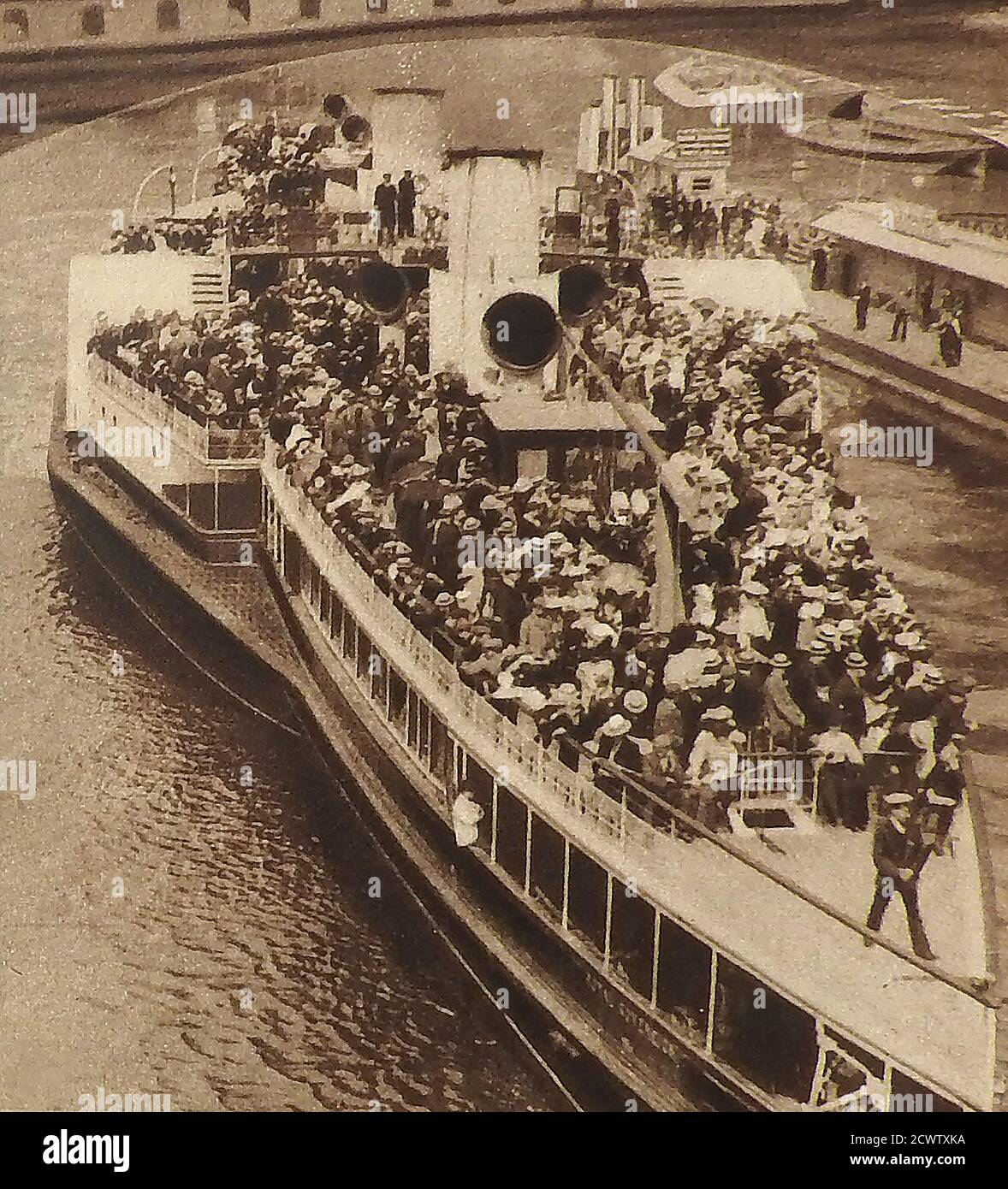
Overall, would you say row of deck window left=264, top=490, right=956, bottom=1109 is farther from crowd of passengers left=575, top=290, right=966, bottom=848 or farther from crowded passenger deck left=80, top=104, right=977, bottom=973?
crowd of passengers left=575, top=290, right=966, bottom=848

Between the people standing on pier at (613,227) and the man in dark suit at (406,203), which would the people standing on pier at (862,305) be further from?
the man in dark suit at (406,203)

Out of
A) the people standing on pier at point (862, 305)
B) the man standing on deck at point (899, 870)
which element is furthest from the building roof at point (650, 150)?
the man standing on deck at point (899, 870)

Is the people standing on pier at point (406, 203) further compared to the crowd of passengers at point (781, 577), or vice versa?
the people standing on pier at point (406, 203)

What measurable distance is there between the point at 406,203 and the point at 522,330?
22.1 inches

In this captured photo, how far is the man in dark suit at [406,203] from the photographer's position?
12.9 ft

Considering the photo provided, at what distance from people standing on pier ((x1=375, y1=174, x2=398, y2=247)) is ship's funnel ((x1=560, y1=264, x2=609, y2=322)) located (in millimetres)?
574

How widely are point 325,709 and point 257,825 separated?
433 millimetres

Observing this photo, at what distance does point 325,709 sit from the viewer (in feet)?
13.1

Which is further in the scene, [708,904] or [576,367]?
[576,367]

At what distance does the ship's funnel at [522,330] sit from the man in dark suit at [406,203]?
0.37m

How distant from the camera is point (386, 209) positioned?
393cm
